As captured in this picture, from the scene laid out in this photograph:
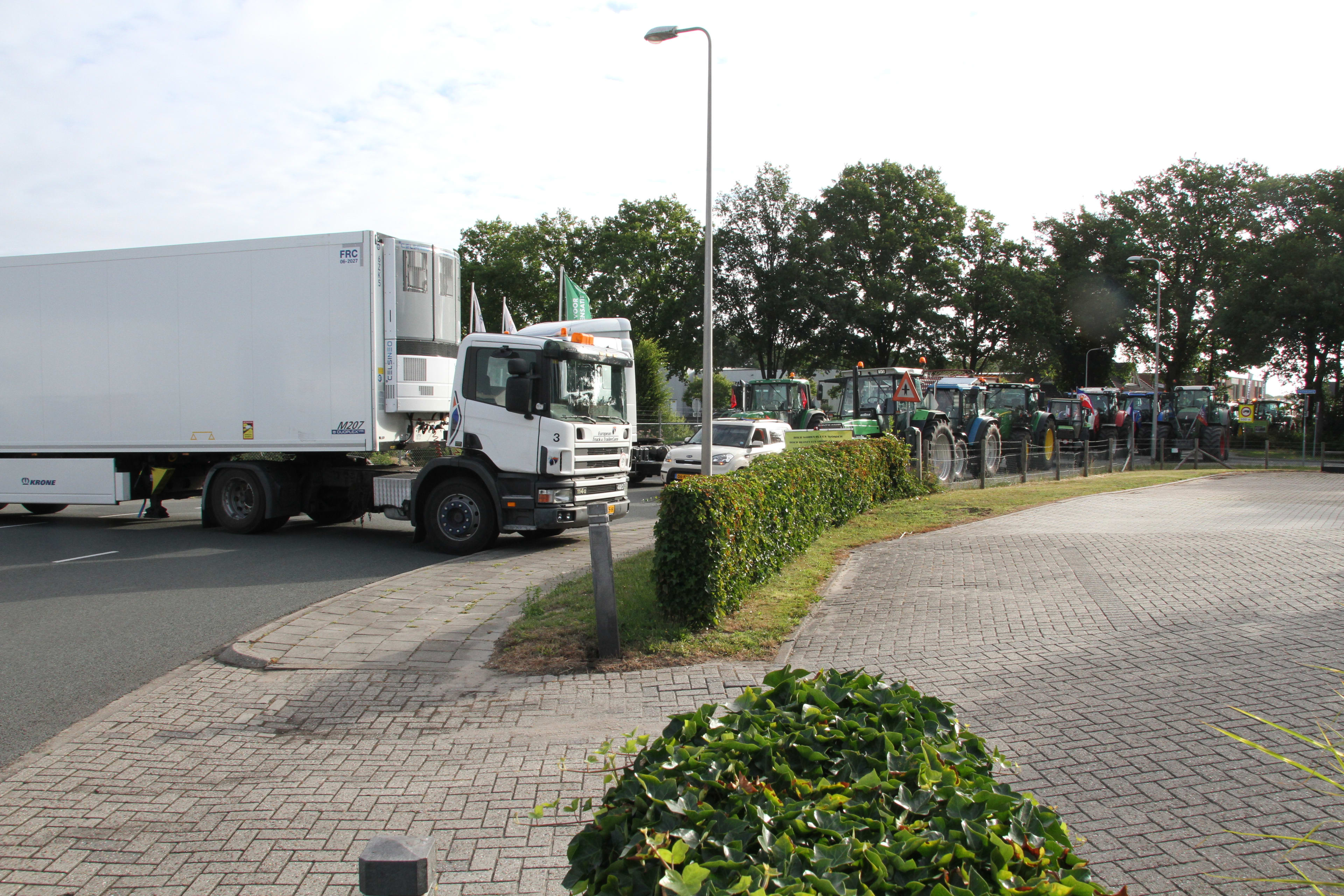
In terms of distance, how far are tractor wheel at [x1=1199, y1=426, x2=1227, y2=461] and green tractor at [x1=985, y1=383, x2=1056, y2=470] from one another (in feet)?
22.4

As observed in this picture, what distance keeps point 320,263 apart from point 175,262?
2326 millimetres

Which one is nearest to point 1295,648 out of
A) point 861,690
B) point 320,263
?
point 861,690

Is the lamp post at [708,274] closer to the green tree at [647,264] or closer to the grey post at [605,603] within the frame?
the grey post at [605,603]

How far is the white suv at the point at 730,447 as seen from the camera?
18141 mm

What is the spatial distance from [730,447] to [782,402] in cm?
748

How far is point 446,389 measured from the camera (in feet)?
41.2

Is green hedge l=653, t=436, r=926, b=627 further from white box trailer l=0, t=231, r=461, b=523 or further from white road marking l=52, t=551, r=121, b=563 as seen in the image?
white road marking l=52, t=551, r=121, b=563

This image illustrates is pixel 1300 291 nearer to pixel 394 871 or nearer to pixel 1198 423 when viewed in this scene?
pixel 1198 423

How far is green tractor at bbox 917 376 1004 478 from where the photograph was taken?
66.8 feet

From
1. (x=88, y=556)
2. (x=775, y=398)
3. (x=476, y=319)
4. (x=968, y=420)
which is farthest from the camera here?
(x=775, y=398)

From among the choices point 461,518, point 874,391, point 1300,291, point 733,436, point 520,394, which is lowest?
point 461,518

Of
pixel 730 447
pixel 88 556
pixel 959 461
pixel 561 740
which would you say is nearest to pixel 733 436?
pixel 730 447

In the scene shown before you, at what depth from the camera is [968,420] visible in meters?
23.2

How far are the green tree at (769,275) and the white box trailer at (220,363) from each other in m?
33.6
